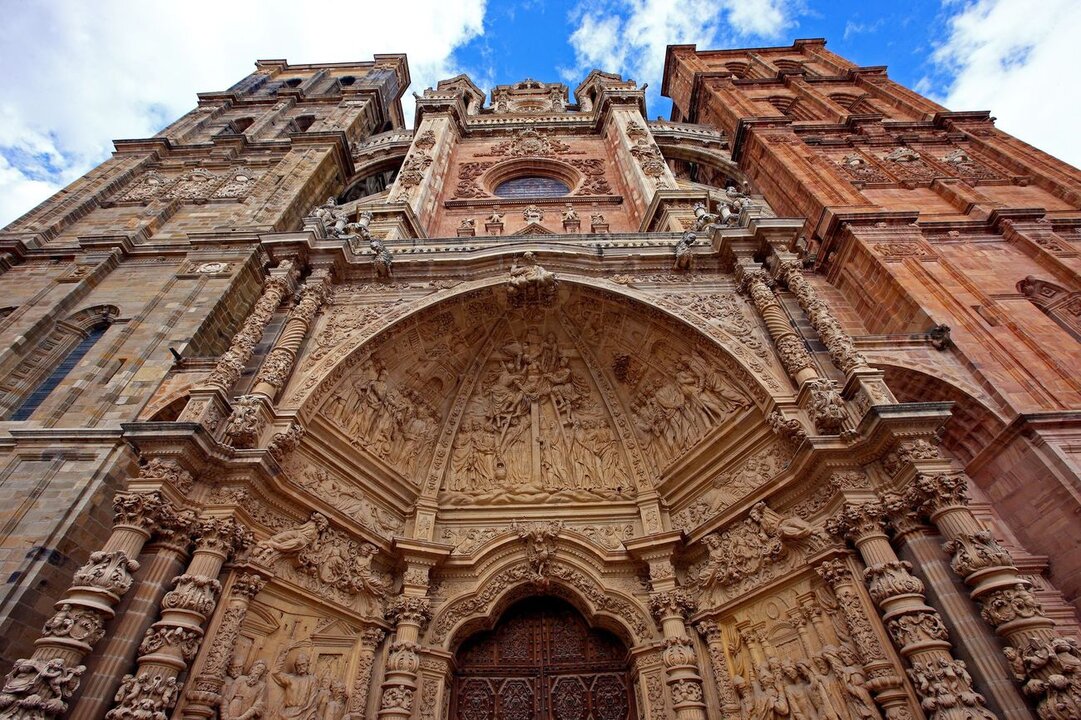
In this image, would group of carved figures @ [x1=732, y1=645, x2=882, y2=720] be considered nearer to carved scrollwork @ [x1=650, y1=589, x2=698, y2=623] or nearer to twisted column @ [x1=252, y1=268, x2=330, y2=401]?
carved scrollwork @ [x1=650, y1=589, x2=698, y2=623]

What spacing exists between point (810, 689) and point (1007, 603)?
7.42 ft

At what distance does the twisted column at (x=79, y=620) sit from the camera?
4.39 m

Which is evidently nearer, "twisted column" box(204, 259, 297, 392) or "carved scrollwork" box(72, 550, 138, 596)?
"carved scrollwork" box(72, 550, 138, 596)

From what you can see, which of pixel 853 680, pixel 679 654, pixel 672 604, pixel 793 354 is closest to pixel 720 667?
pixel 679 654

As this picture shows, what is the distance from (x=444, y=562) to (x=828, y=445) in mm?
5628

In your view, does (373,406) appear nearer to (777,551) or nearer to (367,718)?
(367,718)

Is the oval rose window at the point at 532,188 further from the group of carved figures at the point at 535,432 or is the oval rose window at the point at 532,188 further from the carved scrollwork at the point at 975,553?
the carved scrollwork at the point at 975,553

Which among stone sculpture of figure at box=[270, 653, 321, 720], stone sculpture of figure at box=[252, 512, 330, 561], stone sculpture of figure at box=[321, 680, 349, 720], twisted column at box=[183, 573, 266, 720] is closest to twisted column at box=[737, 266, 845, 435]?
stone sculpture of figure at box=[252, 512, 330, 561]

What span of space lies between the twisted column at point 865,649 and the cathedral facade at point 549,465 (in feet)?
0.14

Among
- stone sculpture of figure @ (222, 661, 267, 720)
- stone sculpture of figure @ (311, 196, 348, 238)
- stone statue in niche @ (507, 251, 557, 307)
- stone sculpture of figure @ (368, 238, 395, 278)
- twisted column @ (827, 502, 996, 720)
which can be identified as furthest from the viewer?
stone sculpture of figure @ (311, 196, 348, 238)

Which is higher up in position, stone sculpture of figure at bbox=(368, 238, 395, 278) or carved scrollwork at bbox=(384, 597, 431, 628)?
stone sculpture of figure at bbox=(368, 238, 395, 278)

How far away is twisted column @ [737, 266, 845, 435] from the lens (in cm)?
643

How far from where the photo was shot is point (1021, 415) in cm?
744

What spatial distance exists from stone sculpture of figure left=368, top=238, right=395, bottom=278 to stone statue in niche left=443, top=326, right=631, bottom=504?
2.58 metres
